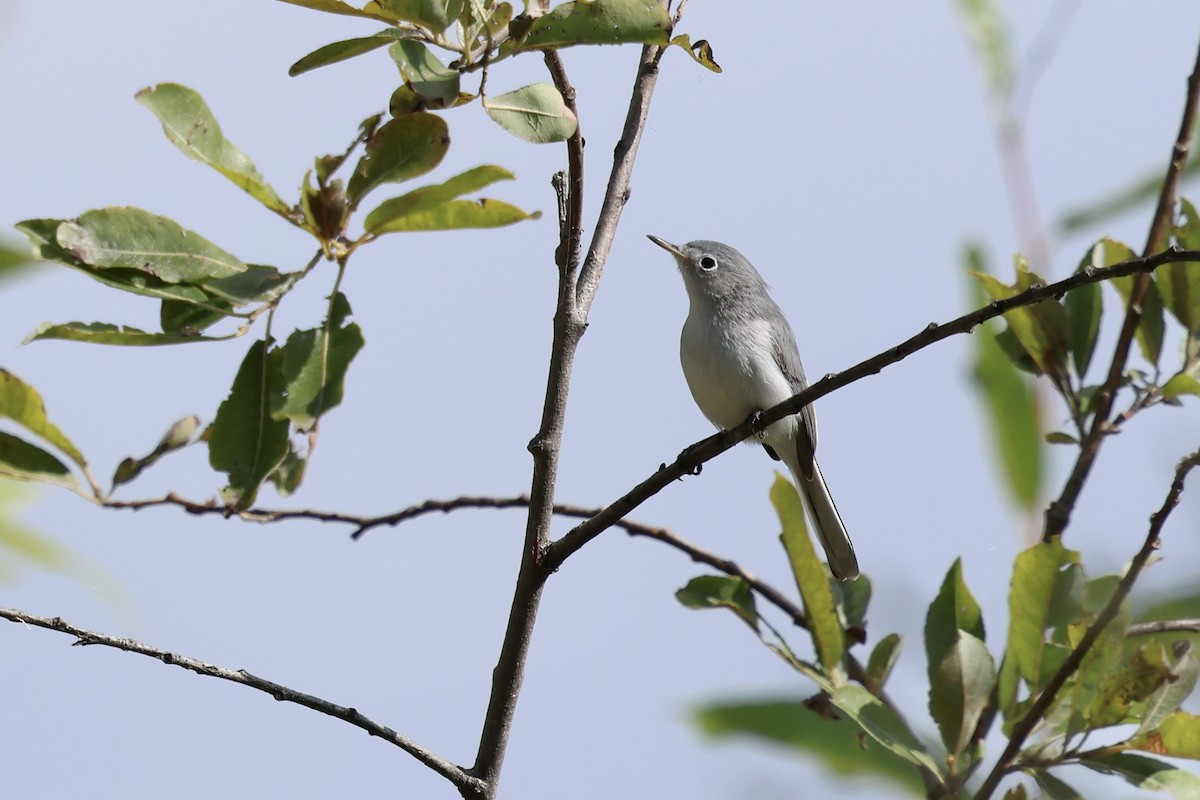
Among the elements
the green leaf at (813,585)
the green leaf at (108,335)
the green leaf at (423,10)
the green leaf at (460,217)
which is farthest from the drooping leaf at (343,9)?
the green leaf at (813,585)

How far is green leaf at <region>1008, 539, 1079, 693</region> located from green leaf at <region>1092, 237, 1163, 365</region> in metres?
0.73

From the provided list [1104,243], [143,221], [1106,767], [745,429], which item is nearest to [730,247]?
[1104,243]

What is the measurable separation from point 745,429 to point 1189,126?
45.4 inches

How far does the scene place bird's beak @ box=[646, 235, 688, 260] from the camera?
181 inches

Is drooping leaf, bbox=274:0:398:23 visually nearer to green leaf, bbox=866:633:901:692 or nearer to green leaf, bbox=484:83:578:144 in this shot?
green leaf, bbox=484:83:578:144

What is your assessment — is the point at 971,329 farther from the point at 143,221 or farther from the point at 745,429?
the point at 143,221

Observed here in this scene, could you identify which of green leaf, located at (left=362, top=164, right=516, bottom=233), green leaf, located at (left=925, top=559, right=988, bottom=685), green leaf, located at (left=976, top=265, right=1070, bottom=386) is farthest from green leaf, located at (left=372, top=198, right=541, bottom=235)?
green leaf, located at (left=976, top=265, right=1070, bottom=386)

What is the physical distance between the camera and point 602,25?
183cm

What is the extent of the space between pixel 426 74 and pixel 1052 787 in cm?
159

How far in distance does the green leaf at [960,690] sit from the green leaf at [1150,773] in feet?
0.69

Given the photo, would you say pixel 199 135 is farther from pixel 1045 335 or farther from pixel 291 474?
pixel 1045 335

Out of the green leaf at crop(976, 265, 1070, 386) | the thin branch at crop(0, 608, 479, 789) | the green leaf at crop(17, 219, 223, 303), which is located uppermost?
the green leaf at crop(976, 265, 1070, 386)

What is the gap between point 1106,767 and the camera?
2281 mm

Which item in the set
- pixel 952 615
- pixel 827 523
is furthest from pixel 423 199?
pixel 827 523
